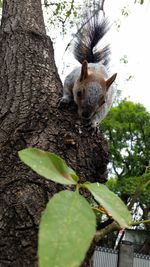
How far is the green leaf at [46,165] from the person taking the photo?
0.20 meters

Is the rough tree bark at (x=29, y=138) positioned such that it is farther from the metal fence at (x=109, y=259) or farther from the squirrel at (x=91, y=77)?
the metal fence at (x=109, y=259)

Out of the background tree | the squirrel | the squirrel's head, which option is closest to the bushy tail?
the squirrel

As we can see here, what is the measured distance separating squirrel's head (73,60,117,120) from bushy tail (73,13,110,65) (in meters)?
0.20

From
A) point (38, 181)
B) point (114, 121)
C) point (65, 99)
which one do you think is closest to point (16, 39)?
point (65, 99)

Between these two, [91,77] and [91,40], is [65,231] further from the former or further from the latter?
[91,40]

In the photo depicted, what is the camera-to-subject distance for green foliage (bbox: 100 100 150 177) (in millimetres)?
13703

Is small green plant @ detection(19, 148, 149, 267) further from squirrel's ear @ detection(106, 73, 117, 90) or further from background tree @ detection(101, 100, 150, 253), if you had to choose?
background tree @ detection(101, 100, 150, 253)

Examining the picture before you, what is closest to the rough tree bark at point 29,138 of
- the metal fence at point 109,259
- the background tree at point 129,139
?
the metal fence at point 109,259

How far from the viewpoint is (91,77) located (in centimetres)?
209

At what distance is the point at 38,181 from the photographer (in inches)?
29.9

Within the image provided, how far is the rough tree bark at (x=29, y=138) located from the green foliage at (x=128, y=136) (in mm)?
12202

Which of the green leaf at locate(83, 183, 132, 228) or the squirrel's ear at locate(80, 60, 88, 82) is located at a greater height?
the squirrel's ear at locate(80, 60, 88, 82)

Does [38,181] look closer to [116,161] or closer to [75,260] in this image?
[75,260]

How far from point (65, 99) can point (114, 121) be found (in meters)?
12.8
